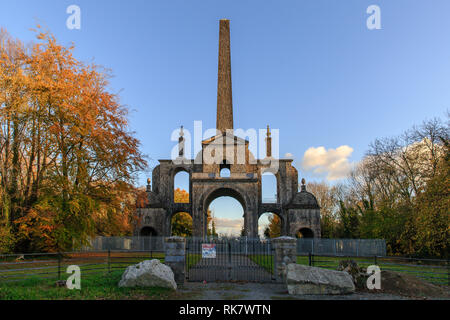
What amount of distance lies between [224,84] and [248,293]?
3437cm

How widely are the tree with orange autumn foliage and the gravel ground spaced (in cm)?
1202

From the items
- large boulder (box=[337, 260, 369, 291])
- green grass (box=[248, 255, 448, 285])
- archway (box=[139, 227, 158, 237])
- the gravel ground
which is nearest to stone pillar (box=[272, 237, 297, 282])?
green grass (box=[248, 255, 448, 285])

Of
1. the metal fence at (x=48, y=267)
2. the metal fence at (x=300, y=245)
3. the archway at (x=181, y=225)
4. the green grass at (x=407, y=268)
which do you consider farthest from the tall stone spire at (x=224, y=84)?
the metal fence at (x=48, y=267)

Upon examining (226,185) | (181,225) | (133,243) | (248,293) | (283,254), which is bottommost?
(133,243)

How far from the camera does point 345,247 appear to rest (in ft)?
112

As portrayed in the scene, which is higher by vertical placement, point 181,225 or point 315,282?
point 315,282

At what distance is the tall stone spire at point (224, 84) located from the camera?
41.2m

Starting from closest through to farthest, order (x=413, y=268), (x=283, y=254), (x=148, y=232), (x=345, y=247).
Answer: (x=283, y=254)
(x=413, y=268)
(x=345, y=247)
(x=148, y=232)

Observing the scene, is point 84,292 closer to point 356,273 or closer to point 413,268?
point 356,273

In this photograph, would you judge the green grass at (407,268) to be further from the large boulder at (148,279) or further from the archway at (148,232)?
the archway at (148,232)

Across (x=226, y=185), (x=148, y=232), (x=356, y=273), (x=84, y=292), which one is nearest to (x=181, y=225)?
(x=148, y=232)

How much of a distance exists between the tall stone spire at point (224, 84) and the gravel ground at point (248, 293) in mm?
29979

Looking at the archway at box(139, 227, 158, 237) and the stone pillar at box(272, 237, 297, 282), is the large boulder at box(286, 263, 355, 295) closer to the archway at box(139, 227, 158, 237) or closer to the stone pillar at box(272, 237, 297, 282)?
the stone pillar at box(272, 237, 297, 282)
